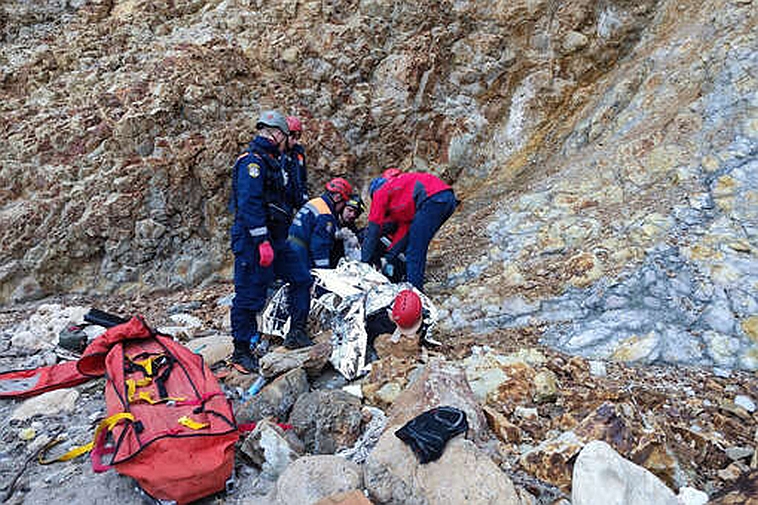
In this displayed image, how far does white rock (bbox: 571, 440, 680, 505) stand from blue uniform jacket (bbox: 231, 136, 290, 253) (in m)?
2.74

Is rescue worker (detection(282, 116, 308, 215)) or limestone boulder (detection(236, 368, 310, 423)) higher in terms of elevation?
rescue worker (detection(282, 116, 308, 215))

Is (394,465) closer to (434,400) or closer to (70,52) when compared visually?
(434,400)

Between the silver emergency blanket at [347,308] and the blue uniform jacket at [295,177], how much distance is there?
69cm

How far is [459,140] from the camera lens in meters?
7.25

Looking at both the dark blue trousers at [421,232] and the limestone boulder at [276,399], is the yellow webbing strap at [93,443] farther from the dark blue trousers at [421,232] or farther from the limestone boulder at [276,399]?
the dark blue trousers at [421,232]

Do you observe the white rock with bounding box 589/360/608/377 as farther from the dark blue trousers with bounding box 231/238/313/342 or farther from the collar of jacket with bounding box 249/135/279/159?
the collar of jacket with bounding box 249/135/279/159

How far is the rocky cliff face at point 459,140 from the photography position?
4305 millimetres

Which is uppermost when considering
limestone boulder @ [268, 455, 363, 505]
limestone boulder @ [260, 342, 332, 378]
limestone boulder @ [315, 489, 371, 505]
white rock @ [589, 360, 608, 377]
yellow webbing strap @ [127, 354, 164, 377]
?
yellow webbing strap @ [127, 354, 164, 377]

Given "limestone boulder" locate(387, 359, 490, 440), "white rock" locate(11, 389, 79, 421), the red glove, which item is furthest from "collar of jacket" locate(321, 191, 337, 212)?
"white rock" locate(11, 389, 79, 421)

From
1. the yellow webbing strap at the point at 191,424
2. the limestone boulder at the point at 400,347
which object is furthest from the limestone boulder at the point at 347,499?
the limestone boulder at the point at 400,347

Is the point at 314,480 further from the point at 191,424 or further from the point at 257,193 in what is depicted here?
the point at 257,193

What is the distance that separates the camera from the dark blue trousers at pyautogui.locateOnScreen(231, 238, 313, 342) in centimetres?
422

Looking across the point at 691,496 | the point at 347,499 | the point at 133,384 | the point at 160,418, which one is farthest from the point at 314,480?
the point at 691,496

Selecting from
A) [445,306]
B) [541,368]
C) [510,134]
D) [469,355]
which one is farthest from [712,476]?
[510,134]
